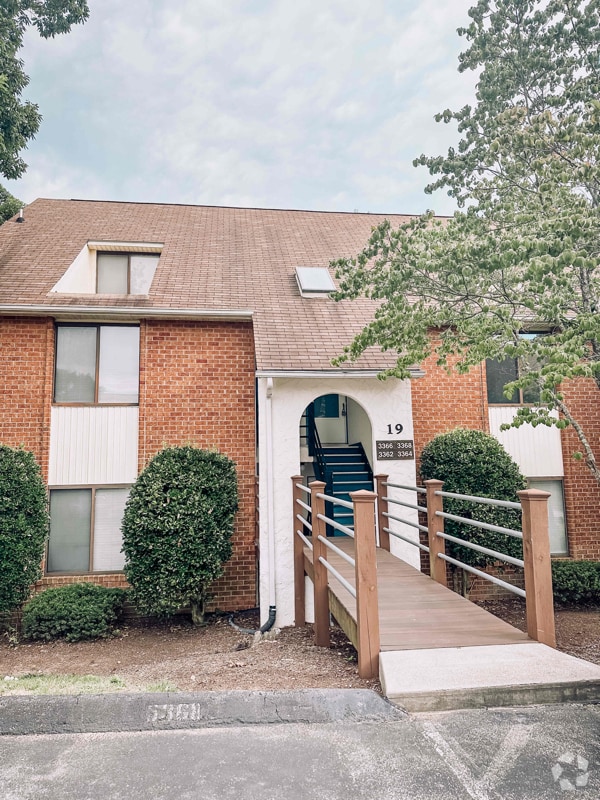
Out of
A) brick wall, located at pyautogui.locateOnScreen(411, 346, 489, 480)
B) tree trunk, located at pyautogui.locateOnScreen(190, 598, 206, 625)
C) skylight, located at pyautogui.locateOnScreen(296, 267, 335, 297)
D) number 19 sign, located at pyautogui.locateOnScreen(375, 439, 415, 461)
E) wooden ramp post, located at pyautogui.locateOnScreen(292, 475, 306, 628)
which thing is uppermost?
skylight, located at pyautogui.locateOnScreen(296, 267, 335, 297)

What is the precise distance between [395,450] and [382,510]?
104 centimetres

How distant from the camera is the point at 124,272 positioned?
11969 mm

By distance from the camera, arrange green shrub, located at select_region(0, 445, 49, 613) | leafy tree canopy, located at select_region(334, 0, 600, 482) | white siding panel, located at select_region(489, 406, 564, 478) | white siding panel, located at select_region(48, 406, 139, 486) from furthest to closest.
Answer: white siding panel, located at select_region(489, 406, 564, 478)
white siding panel, located at select_region(48, 406, 139, 486)
green shrub, located at select_region(0, 445, 49, 613)
leafy tree canopy, located at select_region(334, 0, 600, 482)

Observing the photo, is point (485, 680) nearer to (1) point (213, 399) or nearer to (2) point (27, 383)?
(1) point (213, 399)

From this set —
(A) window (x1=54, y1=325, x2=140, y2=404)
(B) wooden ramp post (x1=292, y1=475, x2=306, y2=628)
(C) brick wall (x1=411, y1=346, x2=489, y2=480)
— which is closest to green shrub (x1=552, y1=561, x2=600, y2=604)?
(C) brick wall (x1=411, y1=346, x2=489, y2=480)

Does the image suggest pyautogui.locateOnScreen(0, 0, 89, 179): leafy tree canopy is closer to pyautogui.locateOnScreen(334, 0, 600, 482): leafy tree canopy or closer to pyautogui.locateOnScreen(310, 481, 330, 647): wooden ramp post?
pyautogui.locateOnScreen(334, 0, 600, 482): leafy tree canopy

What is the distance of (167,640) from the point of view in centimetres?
848

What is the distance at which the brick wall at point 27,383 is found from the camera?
930cm

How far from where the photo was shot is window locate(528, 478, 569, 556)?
1019 centimetres

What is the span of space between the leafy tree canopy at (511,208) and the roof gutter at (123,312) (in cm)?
289

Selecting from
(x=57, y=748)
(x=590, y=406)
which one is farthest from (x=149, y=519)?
(x=590, y=406)

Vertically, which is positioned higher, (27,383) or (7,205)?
(7,205)

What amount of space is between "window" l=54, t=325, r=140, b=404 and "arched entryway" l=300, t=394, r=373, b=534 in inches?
155

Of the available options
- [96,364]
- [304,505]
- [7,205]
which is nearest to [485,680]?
[304,505]
